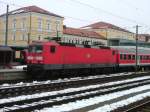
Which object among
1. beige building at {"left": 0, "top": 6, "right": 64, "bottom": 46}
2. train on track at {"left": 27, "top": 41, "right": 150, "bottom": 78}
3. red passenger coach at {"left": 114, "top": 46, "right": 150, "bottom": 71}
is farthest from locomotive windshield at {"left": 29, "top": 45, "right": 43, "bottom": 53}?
beige building at {"left": 0, "top": 6, "right": 64, "bottom": 46}

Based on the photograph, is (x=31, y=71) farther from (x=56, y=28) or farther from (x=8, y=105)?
(x=56, y=28)

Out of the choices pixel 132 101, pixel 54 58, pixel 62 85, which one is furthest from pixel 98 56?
pixel 132 101

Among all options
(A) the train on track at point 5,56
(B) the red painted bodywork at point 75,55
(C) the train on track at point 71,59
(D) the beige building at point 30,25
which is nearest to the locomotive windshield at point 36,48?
(C) the train on track at point 71,59

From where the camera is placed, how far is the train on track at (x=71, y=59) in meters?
27.4

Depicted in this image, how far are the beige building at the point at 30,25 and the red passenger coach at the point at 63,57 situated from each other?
134 feet

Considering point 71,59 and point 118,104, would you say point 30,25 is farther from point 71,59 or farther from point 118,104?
point 118,104

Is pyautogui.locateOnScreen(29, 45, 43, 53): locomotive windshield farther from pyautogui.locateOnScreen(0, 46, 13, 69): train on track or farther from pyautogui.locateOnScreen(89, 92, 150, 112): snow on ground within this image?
pyautogui.locateOnScreen(89, 92, 150, 112): snow on ground

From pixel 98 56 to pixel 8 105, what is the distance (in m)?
22.1

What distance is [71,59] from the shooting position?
99.5 ft

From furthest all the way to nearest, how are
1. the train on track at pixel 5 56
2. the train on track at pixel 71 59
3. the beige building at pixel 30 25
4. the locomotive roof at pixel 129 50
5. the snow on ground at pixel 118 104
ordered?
the beige building at pixel 30 25 < the locomotive roof at pixel 129 50 < the train on track at pixel 5 56 < the train on track at pixel 71 59 < the snow on ground at pixel 118 104

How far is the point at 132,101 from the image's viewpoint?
15922mm

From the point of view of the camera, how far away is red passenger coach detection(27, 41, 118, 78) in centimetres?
2731

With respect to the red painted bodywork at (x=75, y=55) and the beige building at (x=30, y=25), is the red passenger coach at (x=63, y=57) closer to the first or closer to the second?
the red painted bodywork at (x=75, y=55)

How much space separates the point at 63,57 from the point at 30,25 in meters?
47.2
